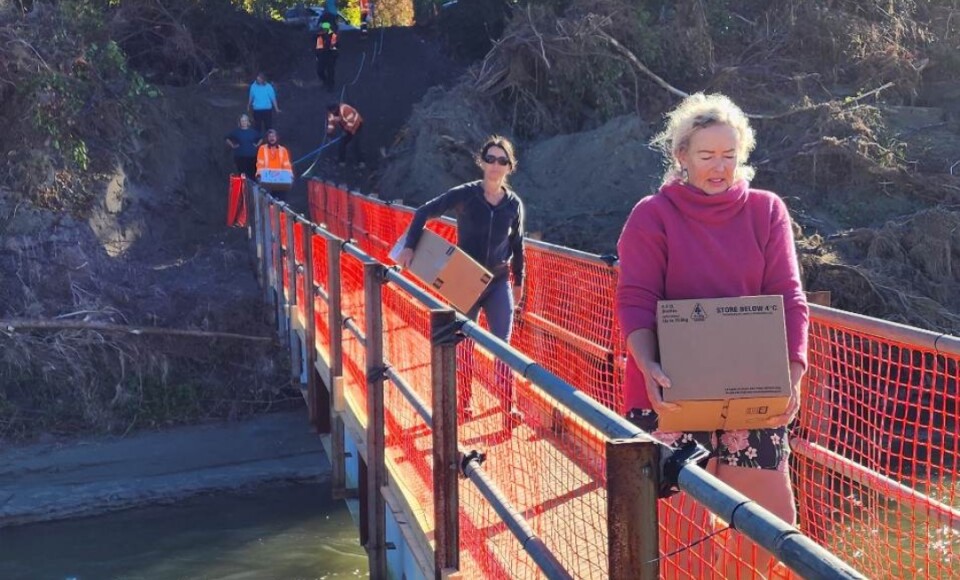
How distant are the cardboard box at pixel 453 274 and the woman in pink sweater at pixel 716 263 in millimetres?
3360

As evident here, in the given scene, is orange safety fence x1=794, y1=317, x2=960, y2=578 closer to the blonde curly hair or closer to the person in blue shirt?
the blonde curly hair

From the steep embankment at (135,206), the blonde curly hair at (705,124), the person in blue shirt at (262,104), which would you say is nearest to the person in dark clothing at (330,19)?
the steep embankment at (135,206)

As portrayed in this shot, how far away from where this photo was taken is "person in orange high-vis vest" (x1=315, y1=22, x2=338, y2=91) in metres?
23.9

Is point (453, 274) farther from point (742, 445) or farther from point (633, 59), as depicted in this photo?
point (633, 59)

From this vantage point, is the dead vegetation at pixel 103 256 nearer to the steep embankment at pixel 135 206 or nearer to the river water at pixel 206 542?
the steep embankment at pixel 135 206

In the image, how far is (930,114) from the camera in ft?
61.1

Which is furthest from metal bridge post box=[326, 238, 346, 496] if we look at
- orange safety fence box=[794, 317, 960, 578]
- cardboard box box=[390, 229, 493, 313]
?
orange safety fence box=[794, 317, 960, 578]

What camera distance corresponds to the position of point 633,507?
7.30 feet

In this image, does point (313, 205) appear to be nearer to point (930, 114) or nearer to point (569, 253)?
point (930, 114)

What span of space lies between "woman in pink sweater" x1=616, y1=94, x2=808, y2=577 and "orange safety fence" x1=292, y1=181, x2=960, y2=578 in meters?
0.28

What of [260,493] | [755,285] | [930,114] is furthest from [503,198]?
[930,114]

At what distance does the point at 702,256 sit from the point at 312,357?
5789 millimetres

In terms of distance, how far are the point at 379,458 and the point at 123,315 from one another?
10.6 m

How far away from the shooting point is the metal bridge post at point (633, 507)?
→ 2.19m
